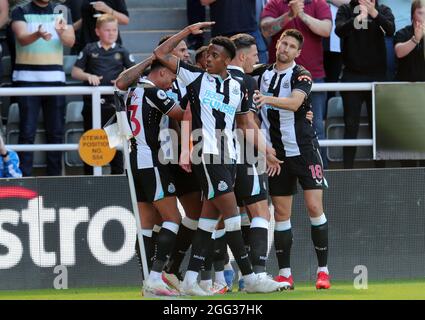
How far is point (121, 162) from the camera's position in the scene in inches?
571

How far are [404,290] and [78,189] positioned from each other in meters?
3.72

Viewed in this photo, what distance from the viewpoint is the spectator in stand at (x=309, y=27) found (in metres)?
14.4

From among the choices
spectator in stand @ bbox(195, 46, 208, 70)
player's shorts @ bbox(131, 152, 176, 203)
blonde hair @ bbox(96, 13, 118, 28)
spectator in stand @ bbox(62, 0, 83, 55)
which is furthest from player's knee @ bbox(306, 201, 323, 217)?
spectator in stand @ bbox(62, 0, 83, 55)

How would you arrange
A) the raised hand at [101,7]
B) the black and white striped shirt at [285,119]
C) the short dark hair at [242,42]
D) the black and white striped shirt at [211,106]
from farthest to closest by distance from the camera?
the raised hand at [101,7] < the black and white striped shirt at [285,119] < the short dark hair at [242,42] < the black and white striped shirt at [211,106]

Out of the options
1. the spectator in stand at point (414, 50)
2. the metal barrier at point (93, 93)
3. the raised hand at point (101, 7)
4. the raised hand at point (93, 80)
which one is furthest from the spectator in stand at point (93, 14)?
the spectator in stand at point (414, 50)

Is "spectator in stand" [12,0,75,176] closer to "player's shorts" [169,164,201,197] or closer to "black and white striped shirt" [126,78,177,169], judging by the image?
"black and white striped shirt" [126,78,177,169]

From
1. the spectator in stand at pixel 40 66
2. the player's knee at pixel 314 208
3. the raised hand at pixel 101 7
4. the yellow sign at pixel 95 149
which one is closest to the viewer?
the player's knee at pixel 314 208

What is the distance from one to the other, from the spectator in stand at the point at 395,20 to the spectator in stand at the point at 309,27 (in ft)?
3.21

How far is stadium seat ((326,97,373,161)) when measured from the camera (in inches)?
591

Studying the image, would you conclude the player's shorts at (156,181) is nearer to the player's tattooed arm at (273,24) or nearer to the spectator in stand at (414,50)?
the player's tattooed arm at (273,24)

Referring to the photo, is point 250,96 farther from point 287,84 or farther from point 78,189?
point 78,189

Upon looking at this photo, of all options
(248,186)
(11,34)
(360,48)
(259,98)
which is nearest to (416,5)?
(360,48)

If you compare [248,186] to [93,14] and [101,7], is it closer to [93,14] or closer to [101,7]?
[101,7]
